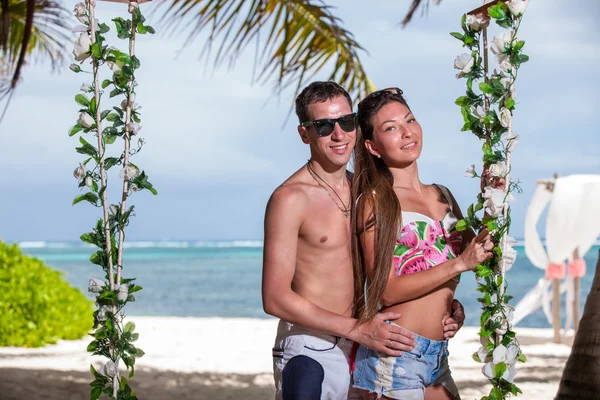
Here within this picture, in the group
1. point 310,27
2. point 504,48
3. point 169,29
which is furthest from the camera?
point 310,27

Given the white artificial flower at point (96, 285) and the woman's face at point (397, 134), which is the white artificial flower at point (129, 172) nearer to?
the white artificial flower at point (96, 285)

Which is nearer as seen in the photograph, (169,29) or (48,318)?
(169,29)

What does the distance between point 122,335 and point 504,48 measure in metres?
2.01

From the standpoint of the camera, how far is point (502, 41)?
2.99 meters

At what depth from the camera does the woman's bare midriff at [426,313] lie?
10.4 feet

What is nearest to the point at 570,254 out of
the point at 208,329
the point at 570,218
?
the point at 570,218

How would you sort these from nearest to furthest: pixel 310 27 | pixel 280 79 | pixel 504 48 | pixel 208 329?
pixel 504 48 → pixel 280 79 → pixel 310 27 → pixel 208 329

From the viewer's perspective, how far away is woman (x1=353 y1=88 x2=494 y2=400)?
10.2ft

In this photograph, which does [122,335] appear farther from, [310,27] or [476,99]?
[310,27]

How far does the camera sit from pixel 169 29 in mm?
6547

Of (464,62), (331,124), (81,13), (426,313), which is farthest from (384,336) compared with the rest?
(81,13)

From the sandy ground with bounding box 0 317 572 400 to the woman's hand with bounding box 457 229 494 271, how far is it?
14.4 feet

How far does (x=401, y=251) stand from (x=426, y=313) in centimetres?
29

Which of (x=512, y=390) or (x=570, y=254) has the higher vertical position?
(x=570, y=254)
